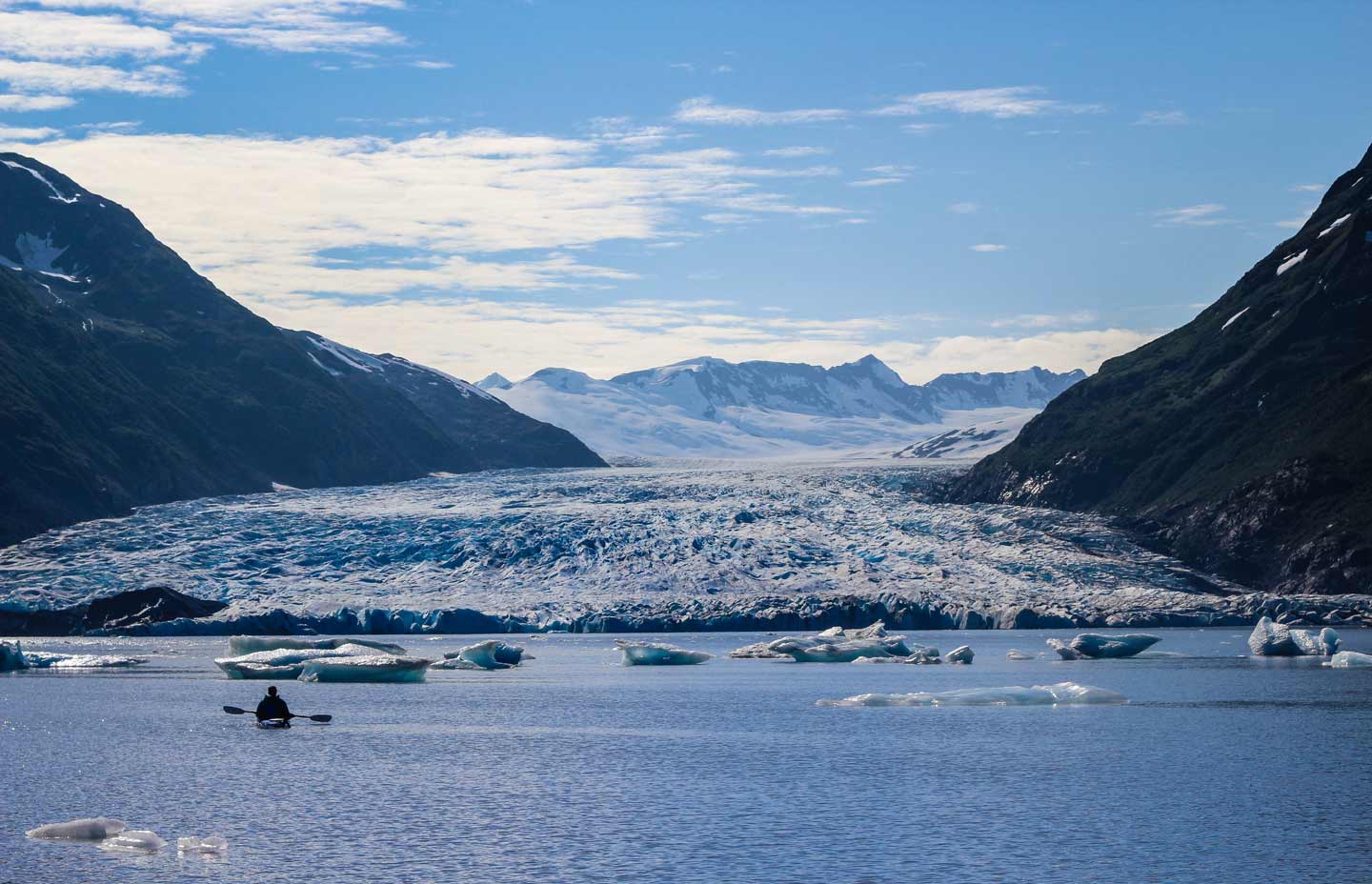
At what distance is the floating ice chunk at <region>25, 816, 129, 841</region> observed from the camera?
73.6 ft

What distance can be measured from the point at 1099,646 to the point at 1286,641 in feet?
25.7

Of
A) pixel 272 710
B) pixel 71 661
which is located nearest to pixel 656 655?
pixel 272 710

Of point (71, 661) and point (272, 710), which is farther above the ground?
point (272, 710)

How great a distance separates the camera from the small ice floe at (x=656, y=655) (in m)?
59.1

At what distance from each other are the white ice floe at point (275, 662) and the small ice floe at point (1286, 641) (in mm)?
34751

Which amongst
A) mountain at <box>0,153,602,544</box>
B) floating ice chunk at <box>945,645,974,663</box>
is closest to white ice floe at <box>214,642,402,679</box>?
floating ice chunk at <box>945,645,974,663</box>

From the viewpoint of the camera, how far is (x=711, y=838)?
22750 mm

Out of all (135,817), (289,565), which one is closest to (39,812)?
(135,817)

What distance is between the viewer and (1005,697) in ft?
135

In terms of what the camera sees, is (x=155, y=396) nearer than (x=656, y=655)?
No

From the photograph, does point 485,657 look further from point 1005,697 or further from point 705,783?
point 705,783

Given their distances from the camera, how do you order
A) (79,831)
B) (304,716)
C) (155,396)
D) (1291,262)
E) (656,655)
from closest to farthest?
1. (79,831)
2. (304,716)
3. (656,655)
4. (1291,262)
5. (155,396)

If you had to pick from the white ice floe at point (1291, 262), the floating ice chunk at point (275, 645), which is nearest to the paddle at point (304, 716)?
the floating ice chunk at point (275, 645)

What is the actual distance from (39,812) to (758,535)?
58.6 metres
